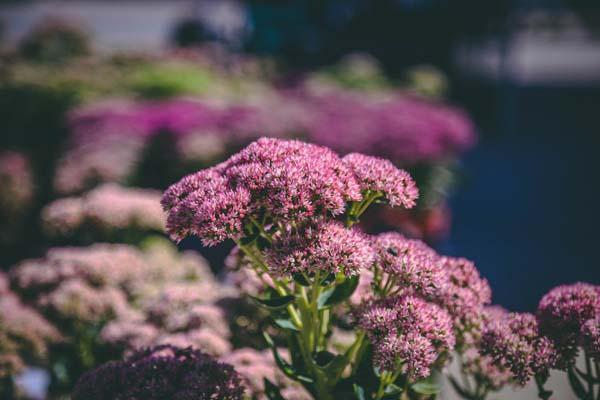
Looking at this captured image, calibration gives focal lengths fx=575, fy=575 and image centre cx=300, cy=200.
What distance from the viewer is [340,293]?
1784 millimetres

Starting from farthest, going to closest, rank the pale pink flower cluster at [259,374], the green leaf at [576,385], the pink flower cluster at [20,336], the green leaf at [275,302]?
the pink flower cluster at [20,336]
the pale pink flower cluster at [259,374]
the green leaf at [576,385]
the green leaf at [275,302]

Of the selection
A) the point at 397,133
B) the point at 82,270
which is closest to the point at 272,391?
the point at 82,270

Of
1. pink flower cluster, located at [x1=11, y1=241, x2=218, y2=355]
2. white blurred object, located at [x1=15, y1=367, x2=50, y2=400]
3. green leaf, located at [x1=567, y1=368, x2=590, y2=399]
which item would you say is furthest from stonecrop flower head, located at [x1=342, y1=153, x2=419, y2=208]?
white blurred object, located at [x1=15, y1=367, x2=50, y2=400]

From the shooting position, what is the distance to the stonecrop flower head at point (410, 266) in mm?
1682

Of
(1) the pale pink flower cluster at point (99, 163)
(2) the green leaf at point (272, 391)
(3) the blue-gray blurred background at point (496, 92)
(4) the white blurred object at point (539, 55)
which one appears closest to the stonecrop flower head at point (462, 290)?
(2) the green leaf at point (272, 391)

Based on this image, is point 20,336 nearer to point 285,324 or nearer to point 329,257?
point 285,324

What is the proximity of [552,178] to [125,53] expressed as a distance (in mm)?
9868

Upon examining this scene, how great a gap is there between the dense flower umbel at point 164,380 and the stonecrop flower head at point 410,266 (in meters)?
0.61

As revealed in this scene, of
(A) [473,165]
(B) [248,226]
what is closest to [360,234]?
(B) [248,226]

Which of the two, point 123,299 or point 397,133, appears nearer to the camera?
point 123,299

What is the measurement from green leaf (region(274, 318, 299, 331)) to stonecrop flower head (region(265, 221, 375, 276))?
0.81 ft

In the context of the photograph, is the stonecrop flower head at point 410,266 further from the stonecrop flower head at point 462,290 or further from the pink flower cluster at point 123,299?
the pink flower cluster at point 123,299

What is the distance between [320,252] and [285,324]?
1.16 feet

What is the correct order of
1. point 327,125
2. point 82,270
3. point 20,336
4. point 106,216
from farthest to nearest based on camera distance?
point 327,125 < point 106,216 < point 82,270 < point 20,336
